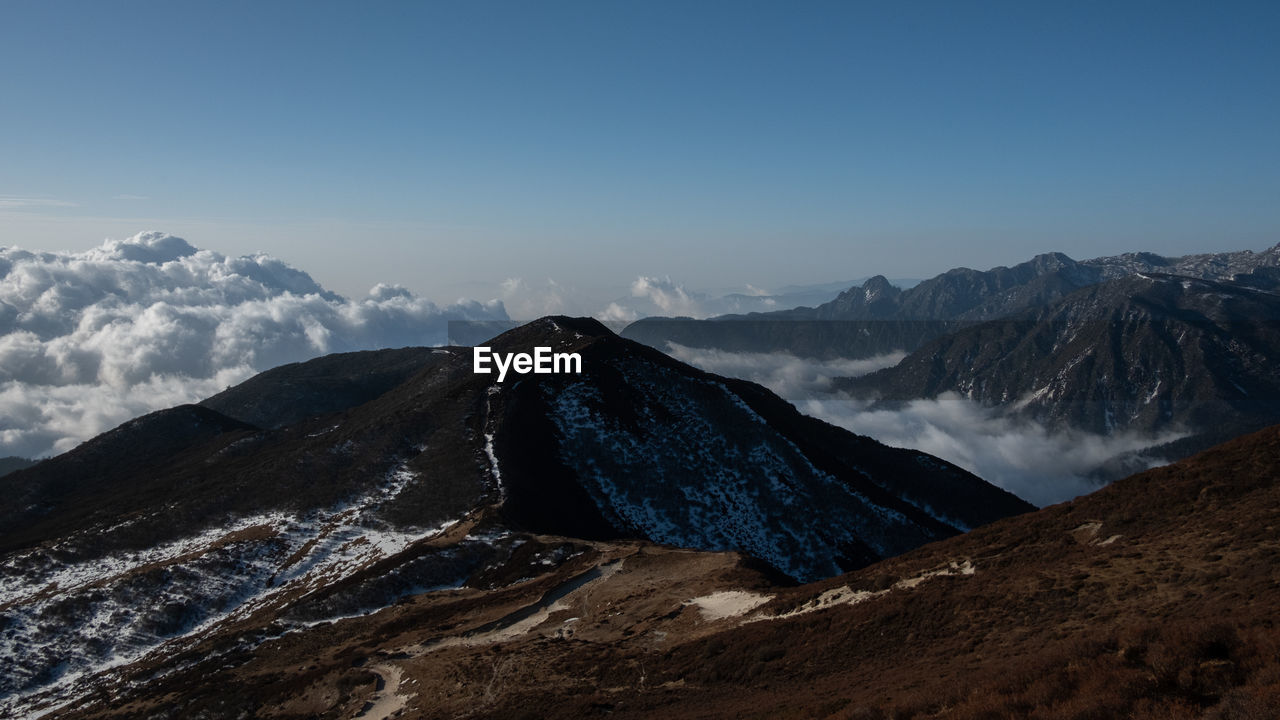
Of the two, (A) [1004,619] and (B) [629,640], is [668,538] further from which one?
(A) [1004,619]

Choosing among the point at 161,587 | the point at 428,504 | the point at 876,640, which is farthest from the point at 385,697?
the point at 428,504

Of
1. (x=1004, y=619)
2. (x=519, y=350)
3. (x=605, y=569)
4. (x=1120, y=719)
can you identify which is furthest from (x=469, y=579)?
(x=519, y=350)

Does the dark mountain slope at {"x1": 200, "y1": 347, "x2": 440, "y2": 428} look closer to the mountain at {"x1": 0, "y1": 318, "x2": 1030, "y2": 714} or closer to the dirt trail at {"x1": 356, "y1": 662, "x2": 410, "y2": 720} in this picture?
the mountain at {"x1": 0, "y1": 318, "x2": 1030, "y2": 714}

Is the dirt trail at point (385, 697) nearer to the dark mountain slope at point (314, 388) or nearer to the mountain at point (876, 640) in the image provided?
the mountain at point (876, 640)

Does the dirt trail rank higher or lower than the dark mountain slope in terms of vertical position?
lower

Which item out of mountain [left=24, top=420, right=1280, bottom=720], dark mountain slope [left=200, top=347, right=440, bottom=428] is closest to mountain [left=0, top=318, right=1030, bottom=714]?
mountain [left=24, top=420, right=1280, bottom=720]

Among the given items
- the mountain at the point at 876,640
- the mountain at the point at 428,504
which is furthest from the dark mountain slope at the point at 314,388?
the mountain at the point at 876,640
